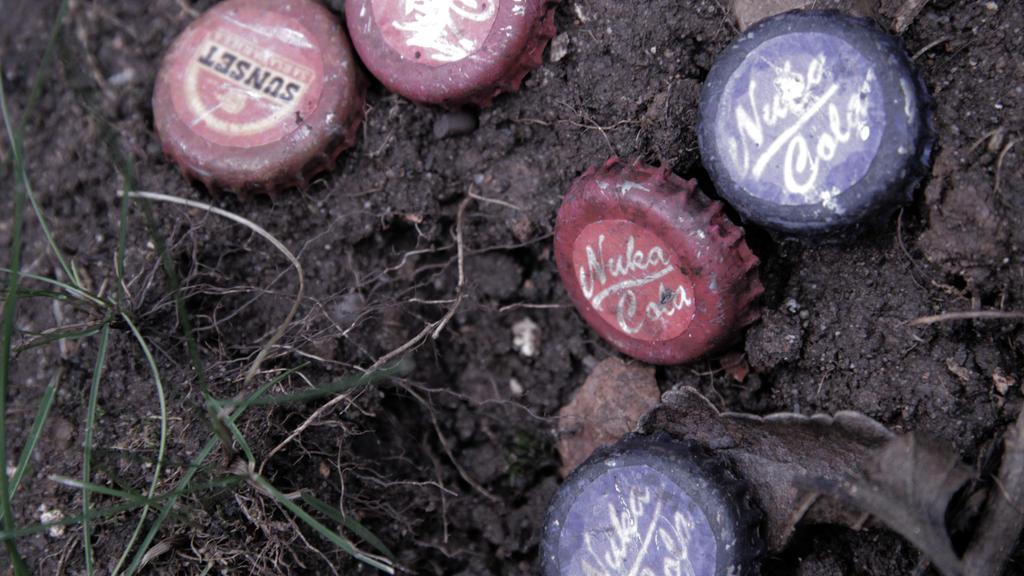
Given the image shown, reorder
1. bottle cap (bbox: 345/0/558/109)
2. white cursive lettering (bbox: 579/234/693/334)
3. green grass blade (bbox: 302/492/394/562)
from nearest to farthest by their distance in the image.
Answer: green grass blade (bbox: 302/492/394/562) < white cursive lettering (bbox: 579/234/693/334) < bottle cap (bbox: 345/0/558/109)

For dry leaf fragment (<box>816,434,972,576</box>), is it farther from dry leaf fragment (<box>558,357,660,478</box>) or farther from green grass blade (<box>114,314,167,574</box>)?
green grass blade (<box>114,314,167,574</box>)

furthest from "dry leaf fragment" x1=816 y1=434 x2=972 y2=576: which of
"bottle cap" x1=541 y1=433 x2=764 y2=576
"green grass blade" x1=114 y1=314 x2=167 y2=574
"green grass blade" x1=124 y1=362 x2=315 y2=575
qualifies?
"green grass blade" x1=114 y1=314 x2=167 y2=574

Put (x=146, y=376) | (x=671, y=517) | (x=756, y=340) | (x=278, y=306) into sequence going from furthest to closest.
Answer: (x=278, y=306) < (x=146, y=376) < (x=756, y=340) < (x=671, y=517)

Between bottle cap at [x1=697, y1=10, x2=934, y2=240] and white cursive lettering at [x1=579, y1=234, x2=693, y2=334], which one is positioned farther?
white cursive lettering at [x1=579, y1=234, x2=693, y2=334]

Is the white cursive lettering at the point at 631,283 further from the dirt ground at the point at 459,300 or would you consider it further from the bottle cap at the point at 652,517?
the bottle cap at the point at 652,517

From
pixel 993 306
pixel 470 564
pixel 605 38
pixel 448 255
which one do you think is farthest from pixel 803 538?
pixel 605 38

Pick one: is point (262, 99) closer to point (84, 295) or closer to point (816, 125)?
point (84, 295)

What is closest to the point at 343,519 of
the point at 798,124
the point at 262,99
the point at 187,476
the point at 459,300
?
the point at 187,476

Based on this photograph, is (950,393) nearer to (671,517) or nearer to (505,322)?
(671,517)
